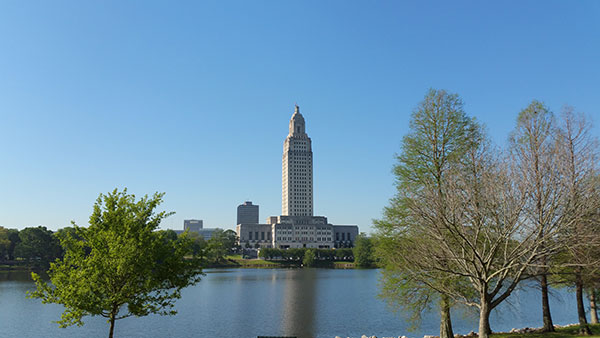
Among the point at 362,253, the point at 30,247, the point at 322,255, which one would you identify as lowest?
the point at 322,255

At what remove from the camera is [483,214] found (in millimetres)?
18484

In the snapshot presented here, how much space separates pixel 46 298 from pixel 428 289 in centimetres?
2037

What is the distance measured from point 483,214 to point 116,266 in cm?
1671

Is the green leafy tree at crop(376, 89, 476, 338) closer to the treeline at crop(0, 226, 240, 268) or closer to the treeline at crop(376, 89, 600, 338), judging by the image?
the treeline at crop(376, 89, 600, 338)

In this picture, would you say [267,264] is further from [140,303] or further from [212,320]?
[140,303]

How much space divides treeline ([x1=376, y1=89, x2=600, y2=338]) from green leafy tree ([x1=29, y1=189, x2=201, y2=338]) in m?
12.2

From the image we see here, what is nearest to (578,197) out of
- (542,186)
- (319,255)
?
(542,186)

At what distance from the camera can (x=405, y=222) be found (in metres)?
25.5

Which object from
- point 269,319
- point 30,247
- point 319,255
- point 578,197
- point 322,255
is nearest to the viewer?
point 578,197

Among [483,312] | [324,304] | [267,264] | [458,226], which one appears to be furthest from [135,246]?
[267,264]

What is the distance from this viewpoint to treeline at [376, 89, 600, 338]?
18.3 metres

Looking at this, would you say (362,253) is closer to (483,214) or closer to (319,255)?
(319,255)

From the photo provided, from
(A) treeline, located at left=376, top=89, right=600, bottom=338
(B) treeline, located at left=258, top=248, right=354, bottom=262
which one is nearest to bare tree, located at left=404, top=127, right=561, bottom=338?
(A) treeline, located at left=376, top=89, right=600, bottom=338

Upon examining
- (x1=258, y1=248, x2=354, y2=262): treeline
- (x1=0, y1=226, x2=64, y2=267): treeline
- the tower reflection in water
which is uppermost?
(x1=0, y1=226, x2=64, y2=267): treeline
